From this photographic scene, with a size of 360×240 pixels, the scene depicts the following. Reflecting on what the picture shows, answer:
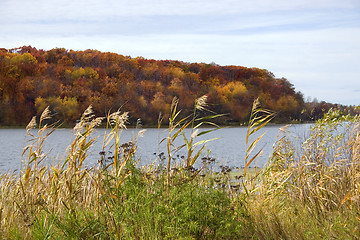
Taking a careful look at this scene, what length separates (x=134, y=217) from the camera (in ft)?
10.9

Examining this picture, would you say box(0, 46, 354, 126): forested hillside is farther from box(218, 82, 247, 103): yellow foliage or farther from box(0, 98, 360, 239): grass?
box(0, 98, 360, 239): grass

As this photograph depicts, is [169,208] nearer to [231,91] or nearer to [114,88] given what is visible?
[114,88]

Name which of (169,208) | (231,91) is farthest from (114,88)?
(169,208)

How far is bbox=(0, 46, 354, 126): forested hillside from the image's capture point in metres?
49.9

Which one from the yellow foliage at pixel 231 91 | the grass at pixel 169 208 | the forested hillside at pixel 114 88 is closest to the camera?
the grass at pixel 169 208

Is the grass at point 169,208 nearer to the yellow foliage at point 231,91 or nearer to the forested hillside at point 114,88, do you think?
the forested hillside at point 114,88

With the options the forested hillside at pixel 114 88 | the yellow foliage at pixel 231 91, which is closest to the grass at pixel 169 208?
the forested hillside at pixel 114 88

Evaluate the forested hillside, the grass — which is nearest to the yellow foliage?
the forested hillside

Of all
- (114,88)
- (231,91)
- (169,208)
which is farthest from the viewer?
(231,91)

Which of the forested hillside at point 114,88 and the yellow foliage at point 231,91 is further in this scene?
the yellow foliage at point 231,91

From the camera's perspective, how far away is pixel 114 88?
52.5 m

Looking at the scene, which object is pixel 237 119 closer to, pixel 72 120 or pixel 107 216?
pixel 72 120

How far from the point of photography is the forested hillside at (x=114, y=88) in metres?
49.9

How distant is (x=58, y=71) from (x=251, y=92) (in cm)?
2964
